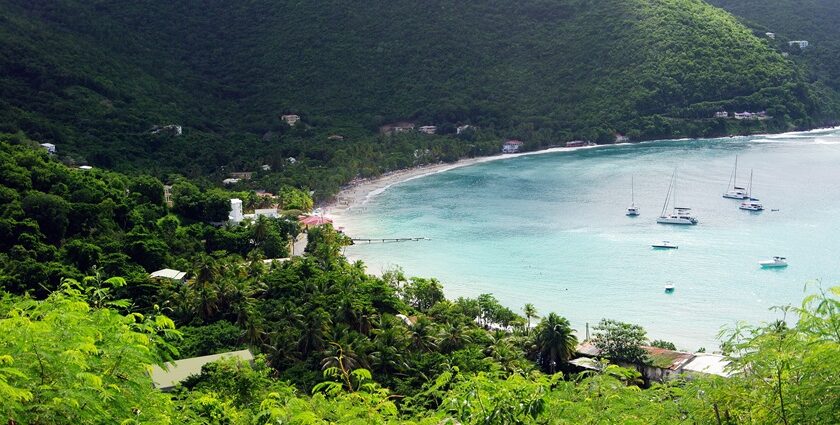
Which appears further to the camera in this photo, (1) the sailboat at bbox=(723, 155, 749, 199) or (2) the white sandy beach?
(2) the white sandy beach

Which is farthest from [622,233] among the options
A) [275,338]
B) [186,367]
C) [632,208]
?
[186,367]

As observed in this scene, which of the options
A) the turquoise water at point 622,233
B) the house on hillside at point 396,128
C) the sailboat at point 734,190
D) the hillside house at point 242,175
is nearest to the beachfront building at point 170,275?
the turquoise water at point 622,233

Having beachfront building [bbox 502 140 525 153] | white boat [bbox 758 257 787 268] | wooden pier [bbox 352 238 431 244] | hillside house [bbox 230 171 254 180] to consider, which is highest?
beachfront building [bbox 502 140 525 153]

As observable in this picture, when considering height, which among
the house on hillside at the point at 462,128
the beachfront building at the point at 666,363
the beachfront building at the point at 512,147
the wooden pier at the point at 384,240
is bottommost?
the beachfront building at the point at 666,363

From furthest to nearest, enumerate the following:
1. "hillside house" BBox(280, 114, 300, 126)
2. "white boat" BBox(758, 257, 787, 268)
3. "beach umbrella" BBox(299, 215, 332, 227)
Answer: "hillside house" BBox(280, 114, 300, 126) < "beach umbrella" BBox(299, 215, 332, 227) < "white boat" BBox(758, 257, 787, 268)

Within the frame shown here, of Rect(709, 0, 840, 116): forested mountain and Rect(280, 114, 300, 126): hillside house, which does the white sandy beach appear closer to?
Rect(280, 114, 300, 126): hillside house

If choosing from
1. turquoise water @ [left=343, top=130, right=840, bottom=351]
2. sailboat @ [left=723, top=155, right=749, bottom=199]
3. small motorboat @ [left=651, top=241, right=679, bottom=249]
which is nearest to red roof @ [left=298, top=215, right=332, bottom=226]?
turquoise water @ [left=343, top=130, right=840, bottom=351]

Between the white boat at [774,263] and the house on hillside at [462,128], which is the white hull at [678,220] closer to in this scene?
the white boat at [774,263]
